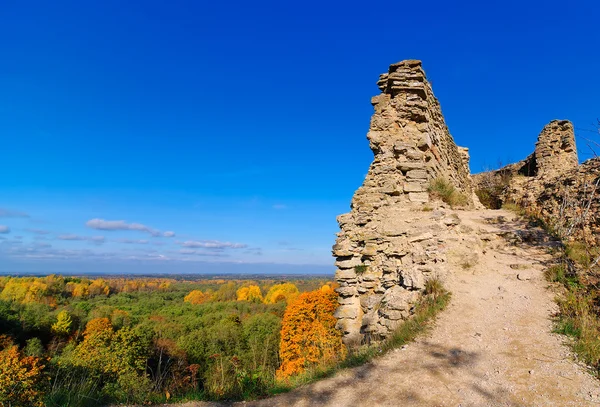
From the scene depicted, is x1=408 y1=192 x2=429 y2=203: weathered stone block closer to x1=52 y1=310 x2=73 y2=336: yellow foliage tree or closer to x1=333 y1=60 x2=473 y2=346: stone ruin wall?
x1=333 y1=60 x2=473 y2=346: stone ruin wall

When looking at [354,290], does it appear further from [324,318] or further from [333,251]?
[324,318]

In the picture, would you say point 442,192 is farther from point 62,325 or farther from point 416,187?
point 62,325

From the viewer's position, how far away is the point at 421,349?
15.8ft

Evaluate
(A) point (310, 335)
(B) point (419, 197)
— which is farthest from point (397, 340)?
(B) point (419, 197)

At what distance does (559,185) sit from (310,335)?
8469 millimetres

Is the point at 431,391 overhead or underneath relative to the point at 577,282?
underneath

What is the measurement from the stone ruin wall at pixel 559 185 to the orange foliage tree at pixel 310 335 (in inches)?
216

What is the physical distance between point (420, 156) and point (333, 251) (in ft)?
11.9

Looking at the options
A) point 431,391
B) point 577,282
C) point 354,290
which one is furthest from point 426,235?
point 431,391

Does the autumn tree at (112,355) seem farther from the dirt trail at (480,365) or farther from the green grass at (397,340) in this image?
the dirt trail at (480,365)

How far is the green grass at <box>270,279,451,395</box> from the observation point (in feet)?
14.7

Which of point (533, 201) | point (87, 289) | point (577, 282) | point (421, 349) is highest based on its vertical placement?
point (533, 201)

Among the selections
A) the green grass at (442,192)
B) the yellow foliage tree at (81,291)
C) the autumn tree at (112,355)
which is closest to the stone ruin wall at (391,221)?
the green grass at (442,192)

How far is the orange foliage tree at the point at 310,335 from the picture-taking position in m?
7.12
